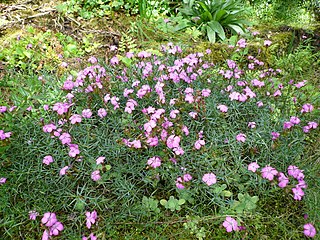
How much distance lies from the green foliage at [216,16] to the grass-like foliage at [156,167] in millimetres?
1495

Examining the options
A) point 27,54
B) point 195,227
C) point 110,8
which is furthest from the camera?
point 110,8

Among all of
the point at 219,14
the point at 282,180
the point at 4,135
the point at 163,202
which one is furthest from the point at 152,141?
the point at 219,14

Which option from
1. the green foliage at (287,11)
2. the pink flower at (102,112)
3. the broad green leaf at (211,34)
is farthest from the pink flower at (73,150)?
→ the green foliage at (287,11)

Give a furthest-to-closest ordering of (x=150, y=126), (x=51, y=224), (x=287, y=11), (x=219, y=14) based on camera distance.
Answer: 1. (x=287, y=11)
2. (x=219, y=14)
3. (x=150, y=126)
4. (x=51, y=224)

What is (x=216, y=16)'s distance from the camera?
3711 millimetres

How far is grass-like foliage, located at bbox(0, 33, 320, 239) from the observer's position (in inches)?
72.0

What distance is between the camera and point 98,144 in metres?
2.04

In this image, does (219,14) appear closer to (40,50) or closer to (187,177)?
(40,50)

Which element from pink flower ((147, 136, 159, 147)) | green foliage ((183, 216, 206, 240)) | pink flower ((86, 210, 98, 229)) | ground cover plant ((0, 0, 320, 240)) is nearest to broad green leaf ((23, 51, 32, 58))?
ground cover plant ((0, 0, 320, 240))

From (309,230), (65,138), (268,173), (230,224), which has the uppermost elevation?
(65,138)

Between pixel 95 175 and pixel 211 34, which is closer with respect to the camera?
pixel 95 175

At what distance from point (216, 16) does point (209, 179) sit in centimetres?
246

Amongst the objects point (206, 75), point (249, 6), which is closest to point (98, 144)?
point (206, 75)

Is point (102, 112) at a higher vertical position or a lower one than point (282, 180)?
higher
